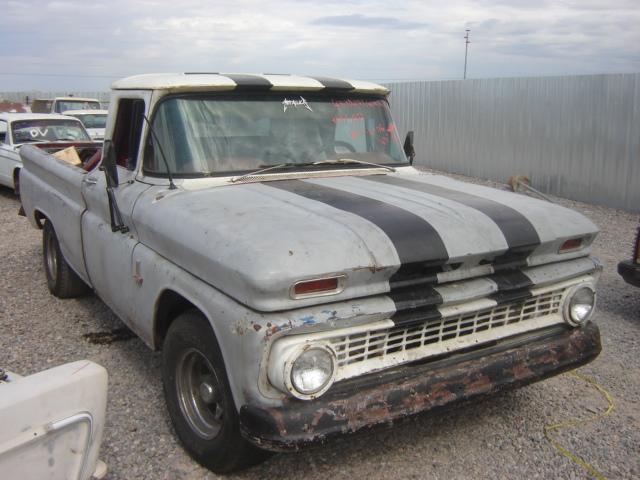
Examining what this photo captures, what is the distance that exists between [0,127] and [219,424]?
12.0 m

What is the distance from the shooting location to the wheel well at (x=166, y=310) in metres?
3.18

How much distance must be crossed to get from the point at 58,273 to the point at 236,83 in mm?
2806

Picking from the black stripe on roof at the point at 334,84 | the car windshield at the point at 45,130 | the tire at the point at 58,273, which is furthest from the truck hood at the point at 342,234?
the car windshield at the point at 45,130

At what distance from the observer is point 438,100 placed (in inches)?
636

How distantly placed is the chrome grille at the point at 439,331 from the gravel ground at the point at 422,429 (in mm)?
322

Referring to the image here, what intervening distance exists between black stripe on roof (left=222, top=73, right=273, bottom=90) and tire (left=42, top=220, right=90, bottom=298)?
8.00ft

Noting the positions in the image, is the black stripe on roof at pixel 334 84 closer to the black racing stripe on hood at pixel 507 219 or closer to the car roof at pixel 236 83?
the car roof at pixel 236 83

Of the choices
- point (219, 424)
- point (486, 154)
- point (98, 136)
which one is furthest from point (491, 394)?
point (98, 136)

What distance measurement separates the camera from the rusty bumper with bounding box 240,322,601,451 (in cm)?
245

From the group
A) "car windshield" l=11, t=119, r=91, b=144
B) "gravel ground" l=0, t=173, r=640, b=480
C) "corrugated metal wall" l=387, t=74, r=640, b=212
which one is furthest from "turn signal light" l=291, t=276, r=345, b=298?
"car windshield" l=11, t=119, r=91, b=144

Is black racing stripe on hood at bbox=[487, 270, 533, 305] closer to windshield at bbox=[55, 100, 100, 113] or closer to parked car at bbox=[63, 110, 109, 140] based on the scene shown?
parked car at bbox=[63, 110, 109, 140]

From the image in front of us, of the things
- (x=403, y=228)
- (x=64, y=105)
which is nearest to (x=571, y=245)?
(x=403, y=228)

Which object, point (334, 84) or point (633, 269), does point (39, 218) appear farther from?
point (633, 269)

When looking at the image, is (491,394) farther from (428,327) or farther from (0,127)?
(0,127)
